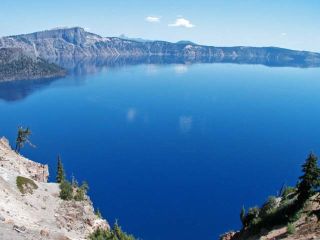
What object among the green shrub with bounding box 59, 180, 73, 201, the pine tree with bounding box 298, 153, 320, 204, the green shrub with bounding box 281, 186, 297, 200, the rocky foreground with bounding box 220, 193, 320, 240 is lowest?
the green shrub with bounding box 59, 180, 73, 201

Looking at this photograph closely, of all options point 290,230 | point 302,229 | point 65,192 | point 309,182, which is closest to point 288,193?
point 309,182

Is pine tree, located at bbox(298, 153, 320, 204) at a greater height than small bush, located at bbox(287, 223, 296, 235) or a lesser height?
greater

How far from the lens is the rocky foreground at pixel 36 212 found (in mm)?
55481

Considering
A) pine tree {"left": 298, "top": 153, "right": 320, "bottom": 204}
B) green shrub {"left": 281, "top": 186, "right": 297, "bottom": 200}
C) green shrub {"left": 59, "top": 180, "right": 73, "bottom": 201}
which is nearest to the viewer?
pine tree {"left": 298, "top": 153, "right": 320, "bottom": 204}

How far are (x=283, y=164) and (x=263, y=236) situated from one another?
155 m

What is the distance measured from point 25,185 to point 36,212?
12806mm

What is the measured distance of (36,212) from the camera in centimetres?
7344

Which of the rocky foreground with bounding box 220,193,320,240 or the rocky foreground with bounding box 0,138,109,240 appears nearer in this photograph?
the rocky foreground with bounding box 220,193,320,240

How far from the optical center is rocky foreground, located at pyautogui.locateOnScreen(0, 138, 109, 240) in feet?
182

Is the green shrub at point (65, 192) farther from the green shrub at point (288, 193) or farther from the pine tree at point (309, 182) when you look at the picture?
the pine tree at point (309, 182)

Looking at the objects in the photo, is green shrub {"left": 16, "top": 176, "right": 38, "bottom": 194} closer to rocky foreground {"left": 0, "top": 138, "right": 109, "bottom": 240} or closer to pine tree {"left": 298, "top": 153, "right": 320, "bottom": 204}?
rocky foreground {"left": 0, "top": 138, "right": 109, "bottom": 240}

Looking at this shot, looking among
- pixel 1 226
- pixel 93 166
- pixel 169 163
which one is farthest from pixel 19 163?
pixel 169 163

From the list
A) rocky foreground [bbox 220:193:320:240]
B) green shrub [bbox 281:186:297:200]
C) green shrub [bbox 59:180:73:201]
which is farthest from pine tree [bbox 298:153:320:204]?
green shrub [bbox 59:180:73:201]

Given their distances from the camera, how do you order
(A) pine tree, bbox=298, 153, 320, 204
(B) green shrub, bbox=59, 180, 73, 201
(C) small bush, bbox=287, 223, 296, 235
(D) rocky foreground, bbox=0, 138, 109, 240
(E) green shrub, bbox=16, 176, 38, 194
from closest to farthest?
(C) small bush, bbox=287, 223, 296, 235
(A) pine tree, bbox=298, 153, 320, 204
(D) rocky foreground, bbox=0, 138, 109, 240
(E) green shrub, bbox=16, 176, 38, 194
(B) green shrub, bbox=59, 180, 73, 201
